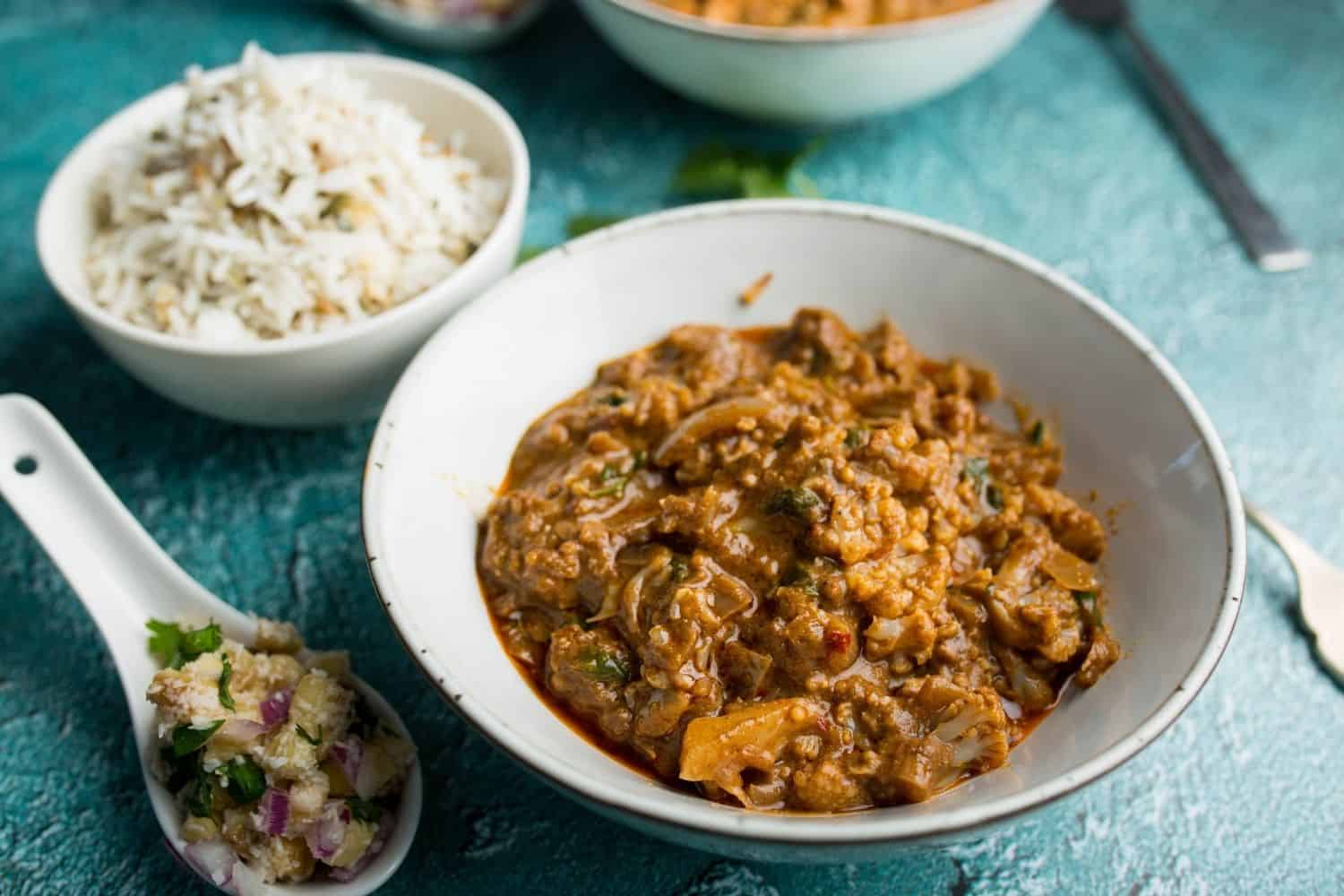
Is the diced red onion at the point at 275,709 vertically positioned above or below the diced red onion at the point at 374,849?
above

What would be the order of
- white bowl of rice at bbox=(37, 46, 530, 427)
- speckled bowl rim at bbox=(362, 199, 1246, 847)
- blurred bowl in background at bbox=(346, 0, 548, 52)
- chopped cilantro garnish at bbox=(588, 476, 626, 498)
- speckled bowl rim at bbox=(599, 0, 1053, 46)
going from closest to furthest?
speckled bowl rim at bbox=(362, 199, 1246, 847)
chopped cilantro garnish at bbox=(588, 476, 626, 498)
white bowl of rice at bbox=(37, 46, 530, 427)
speckled bowl rim at bbox=(599, 0, 1053, 46)
blurred bowl in background at bbox=(346, 0, 548, 52)

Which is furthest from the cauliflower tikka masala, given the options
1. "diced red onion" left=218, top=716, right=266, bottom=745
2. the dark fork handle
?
the dark fork handle

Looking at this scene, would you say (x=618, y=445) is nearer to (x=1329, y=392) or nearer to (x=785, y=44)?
(x=785, y=44)

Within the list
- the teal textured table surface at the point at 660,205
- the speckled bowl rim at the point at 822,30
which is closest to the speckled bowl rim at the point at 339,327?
the teal textured table surface at the point at 660,205

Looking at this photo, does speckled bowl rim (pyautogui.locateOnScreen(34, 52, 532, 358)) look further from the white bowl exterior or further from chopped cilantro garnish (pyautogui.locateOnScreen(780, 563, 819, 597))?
chopped cilantro garnish (pyautogui.locateOnScreen(780, 563, 819, 597))

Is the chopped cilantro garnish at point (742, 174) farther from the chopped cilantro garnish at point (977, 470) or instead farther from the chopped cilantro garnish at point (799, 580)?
the chopped cilantro garnish at point (799, 580)

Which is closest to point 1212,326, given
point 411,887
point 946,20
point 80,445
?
point 946,20
